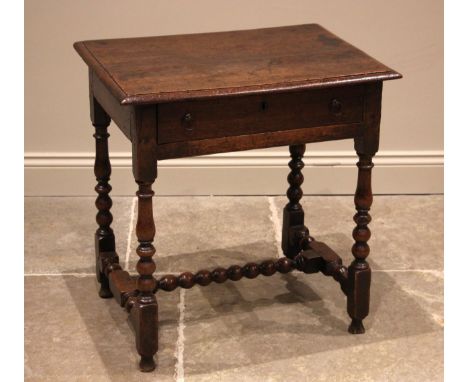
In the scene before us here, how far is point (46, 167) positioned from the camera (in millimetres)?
4969

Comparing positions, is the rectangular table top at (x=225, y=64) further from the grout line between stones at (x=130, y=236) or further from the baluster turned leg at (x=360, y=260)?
the grout line between stones at (x=130, y=236)

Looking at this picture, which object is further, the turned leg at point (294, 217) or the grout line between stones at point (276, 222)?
the grout line between stones at point (276, 222)

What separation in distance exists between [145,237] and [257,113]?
0.55m

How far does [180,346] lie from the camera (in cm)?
375

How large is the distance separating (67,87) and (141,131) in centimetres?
171

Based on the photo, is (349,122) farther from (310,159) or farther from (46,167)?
(46,167)

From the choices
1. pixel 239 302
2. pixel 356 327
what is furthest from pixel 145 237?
pixel 356 327

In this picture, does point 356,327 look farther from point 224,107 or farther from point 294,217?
point 224,107

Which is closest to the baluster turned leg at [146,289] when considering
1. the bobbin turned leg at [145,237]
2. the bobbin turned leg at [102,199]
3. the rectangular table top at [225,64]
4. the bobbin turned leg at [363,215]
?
the bobbin turned leg at [145,237]

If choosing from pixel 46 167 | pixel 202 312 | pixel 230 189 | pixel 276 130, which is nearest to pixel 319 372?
pixel 202 312

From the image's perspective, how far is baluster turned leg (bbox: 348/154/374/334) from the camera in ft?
11.9

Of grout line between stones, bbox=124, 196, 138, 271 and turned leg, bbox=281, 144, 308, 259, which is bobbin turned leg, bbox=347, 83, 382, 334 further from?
grout line between stones, bbox=124, 196, 138, 271

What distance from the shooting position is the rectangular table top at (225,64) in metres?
3.27

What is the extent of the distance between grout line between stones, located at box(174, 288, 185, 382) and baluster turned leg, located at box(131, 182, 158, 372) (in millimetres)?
90
